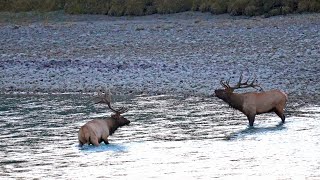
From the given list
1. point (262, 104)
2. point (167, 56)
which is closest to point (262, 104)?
point (262, 104)

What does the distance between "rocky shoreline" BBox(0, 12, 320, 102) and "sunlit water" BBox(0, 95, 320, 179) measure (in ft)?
7.01

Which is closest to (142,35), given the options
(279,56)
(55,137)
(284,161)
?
(279,56)

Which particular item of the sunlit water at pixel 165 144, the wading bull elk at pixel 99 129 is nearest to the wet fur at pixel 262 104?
the sunlit water at pixel 165 144

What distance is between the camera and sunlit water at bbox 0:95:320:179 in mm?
13109

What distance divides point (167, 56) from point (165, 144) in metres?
10.1

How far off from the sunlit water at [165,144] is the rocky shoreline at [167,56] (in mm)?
2136

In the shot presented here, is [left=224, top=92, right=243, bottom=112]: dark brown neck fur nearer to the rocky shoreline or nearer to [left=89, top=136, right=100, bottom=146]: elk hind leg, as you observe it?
the rocky shoreline

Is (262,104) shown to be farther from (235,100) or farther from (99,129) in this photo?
(99,129)

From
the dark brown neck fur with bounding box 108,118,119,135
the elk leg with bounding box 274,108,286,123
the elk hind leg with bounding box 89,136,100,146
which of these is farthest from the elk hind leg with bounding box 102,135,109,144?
the elk leg with bounding box 274,108,286,123

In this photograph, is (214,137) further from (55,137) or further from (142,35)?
(142,35)

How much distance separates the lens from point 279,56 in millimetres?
23703

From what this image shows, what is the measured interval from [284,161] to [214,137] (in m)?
2.39

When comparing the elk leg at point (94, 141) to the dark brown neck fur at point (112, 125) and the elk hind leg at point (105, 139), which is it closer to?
the elk hind leg at point (105, 139)

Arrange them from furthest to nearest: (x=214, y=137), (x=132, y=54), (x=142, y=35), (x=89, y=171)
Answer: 1. (x=142, y=35)
2. (x=132, y=54)
3. (x=214, y=137)
4. (x=89, y=171)
